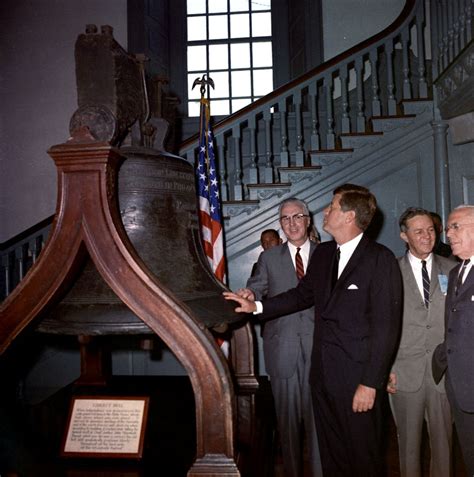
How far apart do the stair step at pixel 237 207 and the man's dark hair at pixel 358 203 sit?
2785 mm

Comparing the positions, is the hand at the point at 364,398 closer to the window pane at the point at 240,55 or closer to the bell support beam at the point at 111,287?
the bell support beam at the point at 111,287

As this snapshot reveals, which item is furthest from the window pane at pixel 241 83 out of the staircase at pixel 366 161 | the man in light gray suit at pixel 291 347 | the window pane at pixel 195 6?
the man in light gray suit at pixel 291 347

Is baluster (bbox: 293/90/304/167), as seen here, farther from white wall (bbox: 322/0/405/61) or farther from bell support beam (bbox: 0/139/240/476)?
bell support beam (bbox: 0/139/240/476)

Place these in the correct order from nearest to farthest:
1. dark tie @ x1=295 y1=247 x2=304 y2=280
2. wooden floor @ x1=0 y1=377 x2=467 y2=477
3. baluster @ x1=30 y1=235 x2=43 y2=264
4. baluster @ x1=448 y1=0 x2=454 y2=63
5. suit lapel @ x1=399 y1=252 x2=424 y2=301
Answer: wooden floor @ x1=0 y1=377 x2=467 y2=477, suit lapel @ x1=399 y1=252 x2=424 y2=301, dark tie @ x1=295 y1=247 x2=304 y2=280, baluster @ x1=448 y1=0 x2=454 y2=63, baluster @ x1=30 y1=235 x2=43 y2=264

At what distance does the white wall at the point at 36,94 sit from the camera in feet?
23.7

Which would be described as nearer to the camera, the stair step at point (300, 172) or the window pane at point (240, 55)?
the stair step at point (300, 172)

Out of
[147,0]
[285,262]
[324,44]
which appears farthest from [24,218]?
[285,262]

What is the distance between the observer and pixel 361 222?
2.26 m

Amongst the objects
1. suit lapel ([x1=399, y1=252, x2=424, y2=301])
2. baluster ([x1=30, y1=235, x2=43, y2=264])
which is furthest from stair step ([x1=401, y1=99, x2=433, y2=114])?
baluster ([x1=30, y1=235, x2=43, y2=264])

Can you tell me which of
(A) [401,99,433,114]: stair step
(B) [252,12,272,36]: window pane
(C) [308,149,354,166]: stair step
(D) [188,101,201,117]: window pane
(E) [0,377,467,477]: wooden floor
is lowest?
(E) [0,377,467,477]: wooden floor

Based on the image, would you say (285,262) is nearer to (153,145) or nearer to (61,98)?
(153,145)

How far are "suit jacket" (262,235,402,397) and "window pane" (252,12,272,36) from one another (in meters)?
6.21

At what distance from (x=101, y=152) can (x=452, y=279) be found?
1653 millimetres

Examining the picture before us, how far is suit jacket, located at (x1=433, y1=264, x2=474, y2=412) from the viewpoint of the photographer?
2.12 meters
